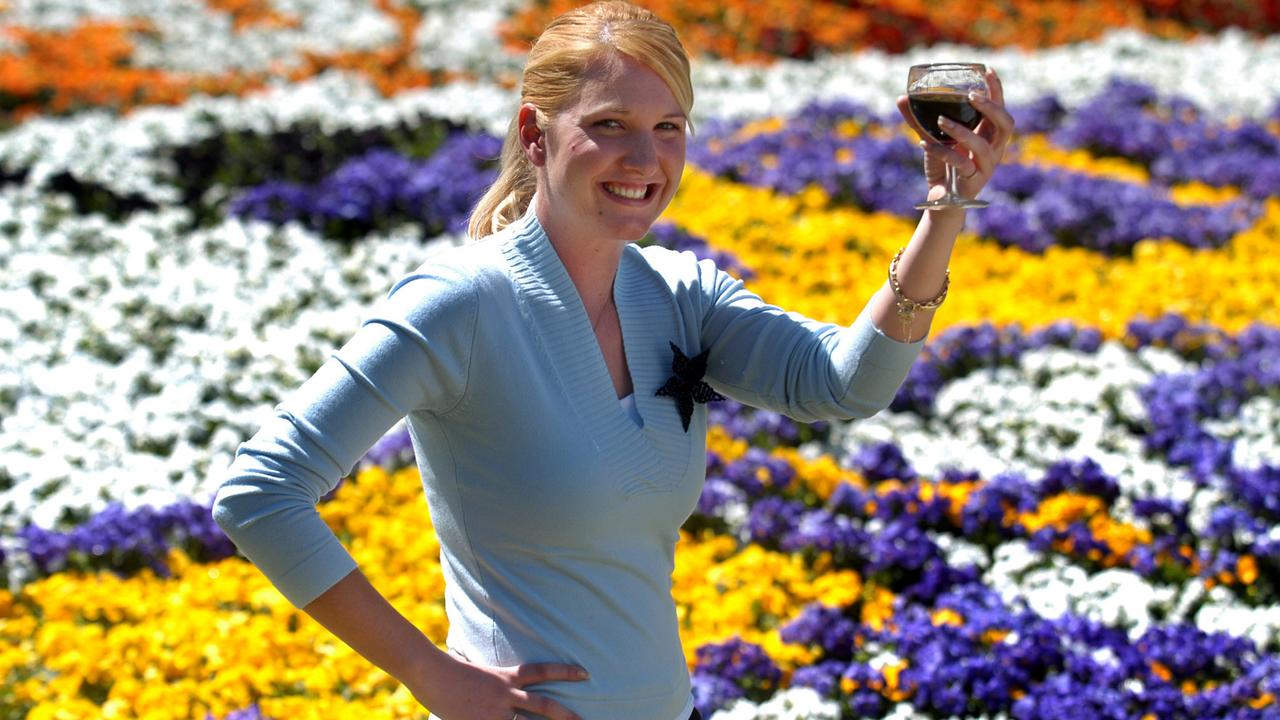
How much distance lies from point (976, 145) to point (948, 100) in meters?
0.07

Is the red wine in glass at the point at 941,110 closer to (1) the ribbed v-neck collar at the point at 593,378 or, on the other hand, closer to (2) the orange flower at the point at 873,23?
(1) the ribbed v-neck collar at the point at 593,378

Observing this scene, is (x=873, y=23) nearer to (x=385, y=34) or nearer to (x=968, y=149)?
(x=385, y=34)

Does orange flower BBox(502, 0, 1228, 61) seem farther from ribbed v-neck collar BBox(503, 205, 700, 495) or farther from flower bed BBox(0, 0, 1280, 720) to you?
ribbed v-neck collar BBox(503, 205, 700, 495)

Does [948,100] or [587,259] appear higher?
[948,100]

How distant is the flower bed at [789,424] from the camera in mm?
3271

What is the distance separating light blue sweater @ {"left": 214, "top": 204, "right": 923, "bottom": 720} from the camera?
164cm

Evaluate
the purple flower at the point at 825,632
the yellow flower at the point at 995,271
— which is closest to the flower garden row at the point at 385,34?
the yellow flower at the point at 995,271

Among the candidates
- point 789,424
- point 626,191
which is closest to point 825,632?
point 789,424

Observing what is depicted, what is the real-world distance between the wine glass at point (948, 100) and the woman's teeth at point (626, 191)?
350mm

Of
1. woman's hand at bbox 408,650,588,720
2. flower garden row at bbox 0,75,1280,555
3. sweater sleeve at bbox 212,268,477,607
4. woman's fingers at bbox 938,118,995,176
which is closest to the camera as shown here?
sweater sleeve at bbox 212,268,477,607

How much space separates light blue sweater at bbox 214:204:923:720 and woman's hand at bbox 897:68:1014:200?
0.22m

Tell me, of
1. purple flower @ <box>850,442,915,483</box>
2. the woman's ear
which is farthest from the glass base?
purple flower @ <box>850,442,915,483</box>

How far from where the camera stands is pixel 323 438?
1.64 metres

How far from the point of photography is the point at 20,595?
3.73m
